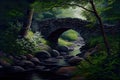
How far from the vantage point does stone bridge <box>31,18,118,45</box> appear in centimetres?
2889

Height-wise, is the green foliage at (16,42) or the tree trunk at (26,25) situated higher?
the tree trunk at (26,25)

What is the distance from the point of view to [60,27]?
102ft

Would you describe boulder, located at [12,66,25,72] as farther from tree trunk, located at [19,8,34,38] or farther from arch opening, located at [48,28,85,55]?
arch opening, located at [48,28,85,55]

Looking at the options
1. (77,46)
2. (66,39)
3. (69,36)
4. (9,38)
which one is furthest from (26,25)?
(69,36)

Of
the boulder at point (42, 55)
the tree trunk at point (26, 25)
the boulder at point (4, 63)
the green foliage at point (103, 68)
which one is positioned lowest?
the green foliage at point (103, 68)

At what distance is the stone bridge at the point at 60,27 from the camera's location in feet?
94.8

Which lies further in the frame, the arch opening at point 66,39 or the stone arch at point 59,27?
the arch opening at point 66,39

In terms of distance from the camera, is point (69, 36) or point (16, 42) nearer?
point (16, 42)

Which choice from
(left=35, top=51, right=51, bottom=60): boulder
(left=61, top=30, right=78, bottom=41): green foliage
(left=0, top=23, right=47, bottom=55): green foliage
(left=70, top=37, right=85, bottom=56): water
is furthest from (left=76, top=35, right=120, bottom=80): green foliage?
(left=61, top=30, right=78, bottom=41): green foliage

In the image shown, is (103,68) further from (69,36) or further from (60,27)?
(69,36)

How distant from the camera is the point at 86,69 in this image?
14414 mm

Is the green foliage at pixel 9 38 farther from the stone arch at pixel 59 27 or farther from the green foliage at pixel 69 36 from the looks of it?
the green foliage at pixel 69 36

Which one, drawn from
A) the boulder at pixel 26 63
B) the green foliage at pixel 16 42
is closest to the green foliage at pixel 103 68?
the boulder at pixel 26 63

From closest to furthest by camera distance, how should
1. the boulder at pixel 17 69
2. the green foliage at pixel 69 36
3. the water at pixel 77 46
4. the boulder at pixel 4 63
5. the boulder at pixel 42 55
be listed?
the boulder at pixel 17 69 → the boulder at pixel 4 63 → the boulder at pixel 42 55 → the water at pixel 77 46 → the green foliage at pixel 69 36
